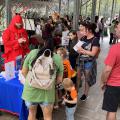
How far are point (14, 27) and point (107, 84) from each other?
2043 millimetres

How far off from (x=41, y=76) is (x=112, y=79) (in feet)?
2.96

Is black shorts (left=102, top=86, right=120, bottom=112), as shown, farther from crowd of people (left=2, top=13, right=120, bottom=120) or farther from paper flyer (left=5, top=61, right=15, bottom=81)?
paper flyer (left=5, top=61, right=15, bottom=81)

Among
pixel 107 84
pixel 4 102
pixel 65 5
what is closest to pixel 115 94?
pixel 107 84

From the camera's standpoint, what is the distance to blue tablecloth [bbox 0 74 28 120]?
3.88m

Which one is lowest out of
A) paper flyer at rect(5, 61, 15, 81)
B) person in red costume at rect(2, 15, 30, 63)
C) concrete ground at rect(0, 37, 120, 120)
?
concrete ground at rect(0, 37, 120, 120)

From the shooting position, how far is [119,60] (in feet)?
10.8

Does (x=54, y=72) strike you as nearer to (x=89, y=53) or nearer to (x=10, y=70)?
(x=10, y=70)

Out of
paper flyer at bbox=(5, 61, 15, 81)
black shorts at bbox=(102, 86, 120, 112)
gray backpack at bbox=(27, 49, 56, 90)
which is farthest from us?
paper flyer at bbox=(5, 61, 15, 81)

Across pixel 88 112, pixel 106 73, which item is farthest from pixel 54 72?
pixel 88 112

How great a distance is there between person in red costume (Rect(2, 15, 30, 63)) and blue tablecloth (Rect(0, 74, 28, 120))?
82cm

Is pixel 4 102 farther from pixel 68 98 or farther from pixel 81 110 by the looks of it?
pixel 81 110

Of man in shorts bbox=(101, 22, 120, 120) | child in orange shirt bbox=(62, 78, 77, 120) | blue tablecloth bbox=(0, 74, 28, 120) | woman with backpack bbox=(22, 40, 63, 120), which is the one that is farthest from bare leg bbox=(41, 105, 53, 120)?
man in shorts bbox=(101, 22, 120, 120)

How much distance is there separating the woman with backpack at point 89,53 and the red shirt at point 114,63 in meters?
1.14

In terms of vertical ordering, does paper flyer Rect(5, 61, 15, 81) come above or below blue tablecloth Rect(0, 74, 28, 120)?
above
